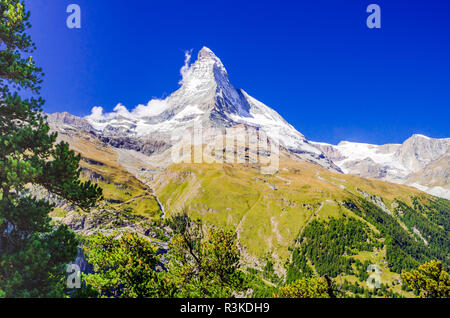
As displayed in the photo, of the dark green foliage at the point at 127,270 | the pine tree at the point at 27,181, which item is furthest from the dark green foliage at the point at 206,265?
the pine tree at the point at 27,181

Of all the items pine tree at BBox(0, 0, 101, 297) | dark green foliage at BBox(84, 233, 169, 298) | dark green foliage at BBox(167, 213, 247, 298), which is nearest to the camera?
pine tree at BBox(0, 0, 101, 297)

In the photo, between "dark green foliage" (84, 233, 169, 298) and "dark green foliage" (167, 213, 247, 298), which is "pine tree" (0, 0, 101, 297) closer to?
"dark green foliage" (84, 233, 169, 298)

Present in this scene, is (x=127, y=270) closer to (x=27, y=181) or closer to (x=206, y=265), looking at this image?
(x=206, y=265)

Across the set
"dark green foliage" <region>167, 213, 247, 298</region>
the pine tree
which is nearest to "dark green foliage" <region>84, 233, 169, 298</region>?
"dark green foliage" <region>167, 213, 247, 298</region>

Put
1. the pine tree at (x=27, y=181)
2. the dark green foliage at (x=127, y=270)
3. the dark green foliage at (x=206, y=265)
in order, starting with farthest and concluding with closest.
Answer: the dark green foliage at (x=206, y=265), the dark green foliage at (x=127, y=270), the pine tree at (x=27, y=181)

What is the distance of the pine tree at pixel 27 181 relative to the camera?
15.6 metres

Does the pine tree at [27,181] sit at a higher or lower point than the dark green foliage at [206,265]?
higher

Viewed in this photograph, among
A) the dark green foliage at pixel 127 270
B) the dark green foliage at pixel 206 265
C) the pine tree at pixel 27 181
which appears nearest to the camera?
the pine tree at pixel 27 181

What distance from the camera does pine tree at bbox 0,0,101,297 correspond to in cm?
1565

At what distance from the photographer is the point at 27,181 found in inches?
675

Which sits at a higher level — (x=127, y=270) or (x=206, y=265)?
(x=127, y=270)

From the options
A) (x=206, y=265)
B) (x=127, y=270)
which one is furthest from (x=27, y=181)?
(x=206, y=265)

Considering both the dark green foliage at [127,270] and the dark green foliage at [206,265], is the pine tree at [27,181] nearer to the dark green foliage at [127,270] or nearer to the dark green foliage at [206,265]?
the dark green foliage at [127,270]
